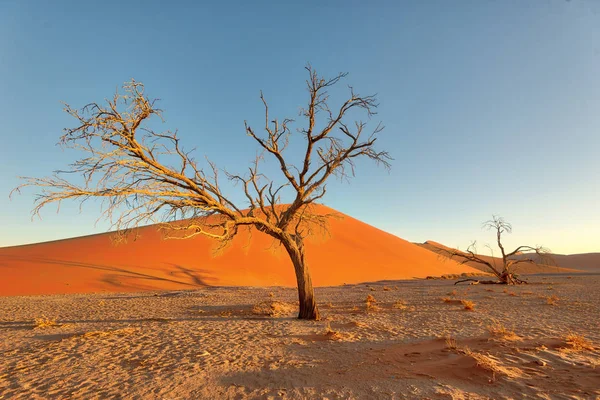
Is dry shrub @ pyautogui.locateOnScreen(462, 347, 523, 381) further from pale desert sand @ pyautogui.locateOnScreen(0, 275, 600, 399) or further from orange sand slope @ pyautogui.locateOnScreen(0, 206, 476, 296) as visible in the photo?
orange sand slope @ pyautogui.locateOnScreen(0, 206, 476, 296)

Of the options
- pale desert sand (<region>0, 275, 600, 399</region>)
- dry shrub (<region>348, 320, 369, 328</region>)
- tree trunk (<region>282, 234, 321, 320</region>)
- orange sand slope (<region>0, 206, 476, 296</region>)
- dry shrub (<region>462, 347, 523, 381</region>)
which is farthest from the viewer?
orange sand slope (<region>0, 206, 476, 296</region>)

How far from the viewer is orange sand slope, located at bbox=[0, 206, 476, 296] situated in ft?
73.4

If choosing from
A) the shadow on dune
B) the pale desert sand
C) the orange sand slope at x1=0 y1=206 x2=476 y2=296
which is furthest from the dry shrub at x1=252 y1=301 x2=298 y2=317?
the shadow on dune

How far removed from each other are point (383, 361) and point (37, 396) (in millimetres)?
4875

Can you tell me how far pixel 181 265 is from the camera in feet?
94.0

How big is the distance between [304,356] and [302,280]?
379 cm

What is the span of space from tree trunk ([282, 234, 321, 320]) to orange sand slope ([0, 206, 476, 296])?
6.50 m

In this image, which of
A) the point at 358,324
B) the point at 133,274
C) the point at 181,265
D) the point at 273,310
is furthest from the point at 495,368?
the point at 181,265

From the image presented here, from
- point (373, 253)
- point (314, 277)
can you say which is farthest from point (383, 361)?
point (373, 253)

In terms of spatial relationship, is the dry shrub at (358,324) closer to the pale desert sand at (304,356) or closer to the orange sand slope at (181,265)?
the pale desert sand at (304,356)

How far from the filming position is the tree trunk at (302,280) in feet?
31.7

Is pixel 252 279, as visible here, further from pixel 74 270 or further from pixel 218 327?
pixel 218 327

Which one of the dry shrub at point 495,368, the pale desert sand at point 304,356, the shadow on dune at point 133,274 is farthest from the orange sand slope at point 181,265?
the dry shrub at point 495,368

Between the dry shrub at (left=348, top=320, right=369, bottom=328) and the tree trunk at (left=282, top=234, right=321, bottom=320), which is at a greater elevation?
the tree trunk at (left=282, top=234, right=321, bottom=320)
